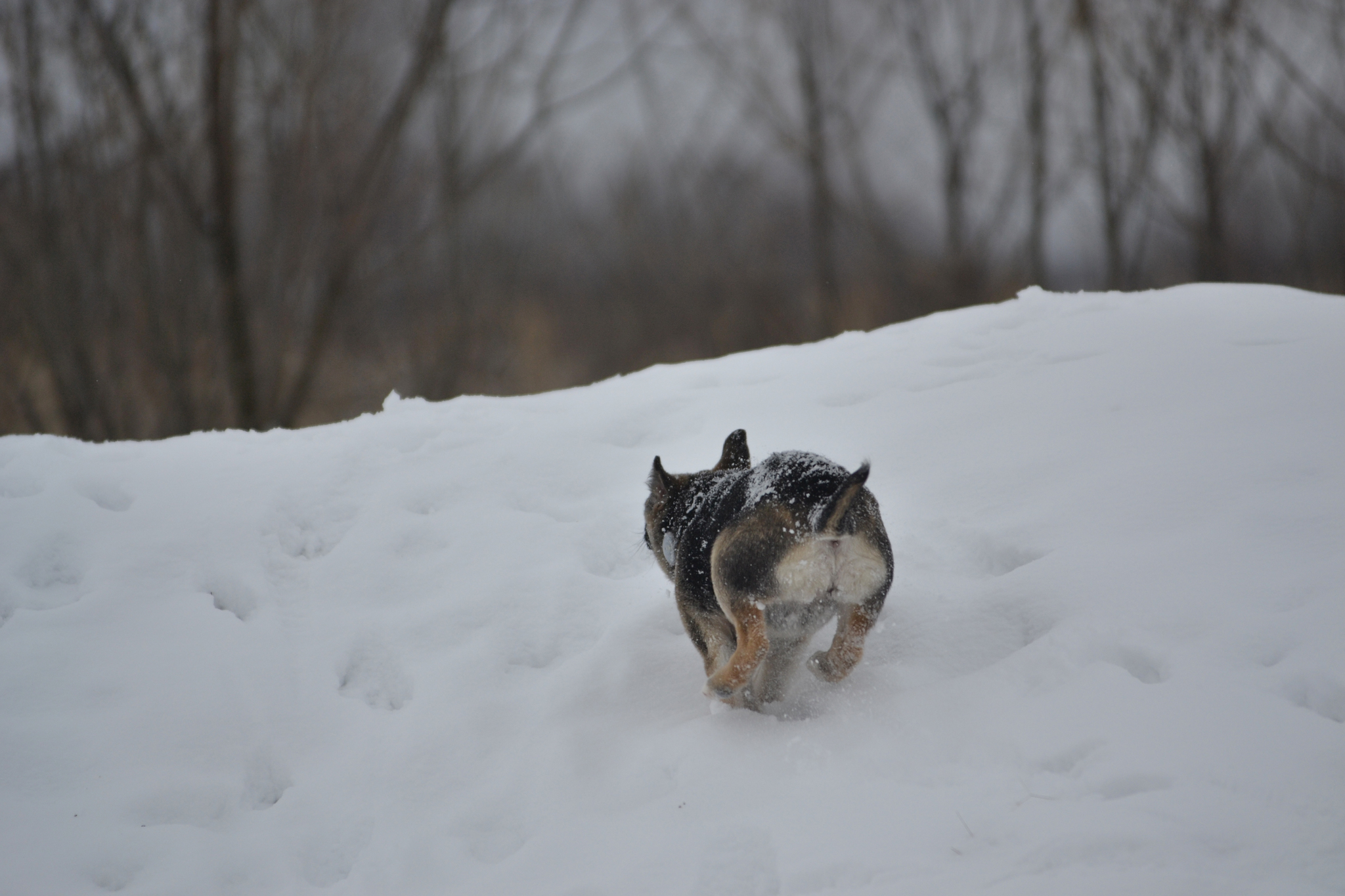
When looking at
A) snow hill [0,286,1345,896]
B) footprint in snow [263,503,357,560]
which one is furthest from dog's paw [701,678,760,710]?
footprint in snow [263,503,357,560]

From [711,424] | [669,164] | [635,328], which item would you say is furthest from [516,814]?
[635,328]

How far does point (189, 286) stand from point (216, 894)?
6542 mm

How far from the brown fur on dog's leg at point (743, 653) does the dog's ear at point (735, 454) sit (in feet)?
3.31

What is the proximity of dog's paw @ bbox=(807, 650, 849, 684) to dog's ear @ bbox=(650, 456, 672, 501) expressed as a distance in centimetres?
97

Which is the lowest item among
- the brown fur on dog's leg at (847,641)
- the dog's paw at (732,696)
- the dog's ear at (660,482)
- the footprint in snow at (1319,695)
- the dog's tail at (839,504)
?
the dog's paw at (732,696)

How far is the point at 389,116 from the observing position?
23.3 ft

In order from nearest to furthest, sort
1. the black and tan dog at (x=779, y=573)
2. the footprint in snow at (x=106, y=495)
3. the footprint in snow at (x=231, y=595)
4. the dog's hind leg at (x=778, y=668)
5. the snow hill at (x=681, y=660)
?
the snow hill at (x=681, y=660) → the black and tan dog at (x=779, y=573) → the dog's hind leg at (x=778, y=668) → the footprint in snow at (x=231, y=595) → the footprint in snow at (x=106, y=495)

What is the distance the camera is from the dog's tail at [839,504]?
2.78m

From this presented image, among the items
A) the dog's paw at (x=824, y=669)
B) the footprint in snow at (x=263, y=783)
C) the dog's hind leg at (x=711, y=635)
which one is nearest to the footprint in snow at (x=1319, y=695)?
the dog's paw at (x=824, y=669)

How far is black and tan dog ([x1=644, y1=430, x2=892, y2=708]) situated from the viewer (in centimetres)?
289

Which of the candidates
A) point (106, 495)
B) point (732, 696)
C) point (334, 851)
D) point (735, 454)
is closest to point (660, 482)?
point (735, 454)

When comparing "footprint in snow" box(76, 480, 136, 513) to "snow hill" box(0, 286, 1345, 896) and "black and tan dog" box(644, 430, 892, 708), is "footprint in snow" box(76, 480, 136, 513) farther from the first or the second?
"black and tan dog" box(644, 430, 892, 708)

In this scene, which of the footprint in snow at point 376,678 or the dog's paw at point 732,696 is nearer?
the dog's paw at point 732,696

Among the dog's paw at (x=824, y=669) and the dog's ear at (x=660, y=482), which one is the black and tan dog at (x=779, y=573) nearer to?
the dog's paw at (x=824, y=669)
